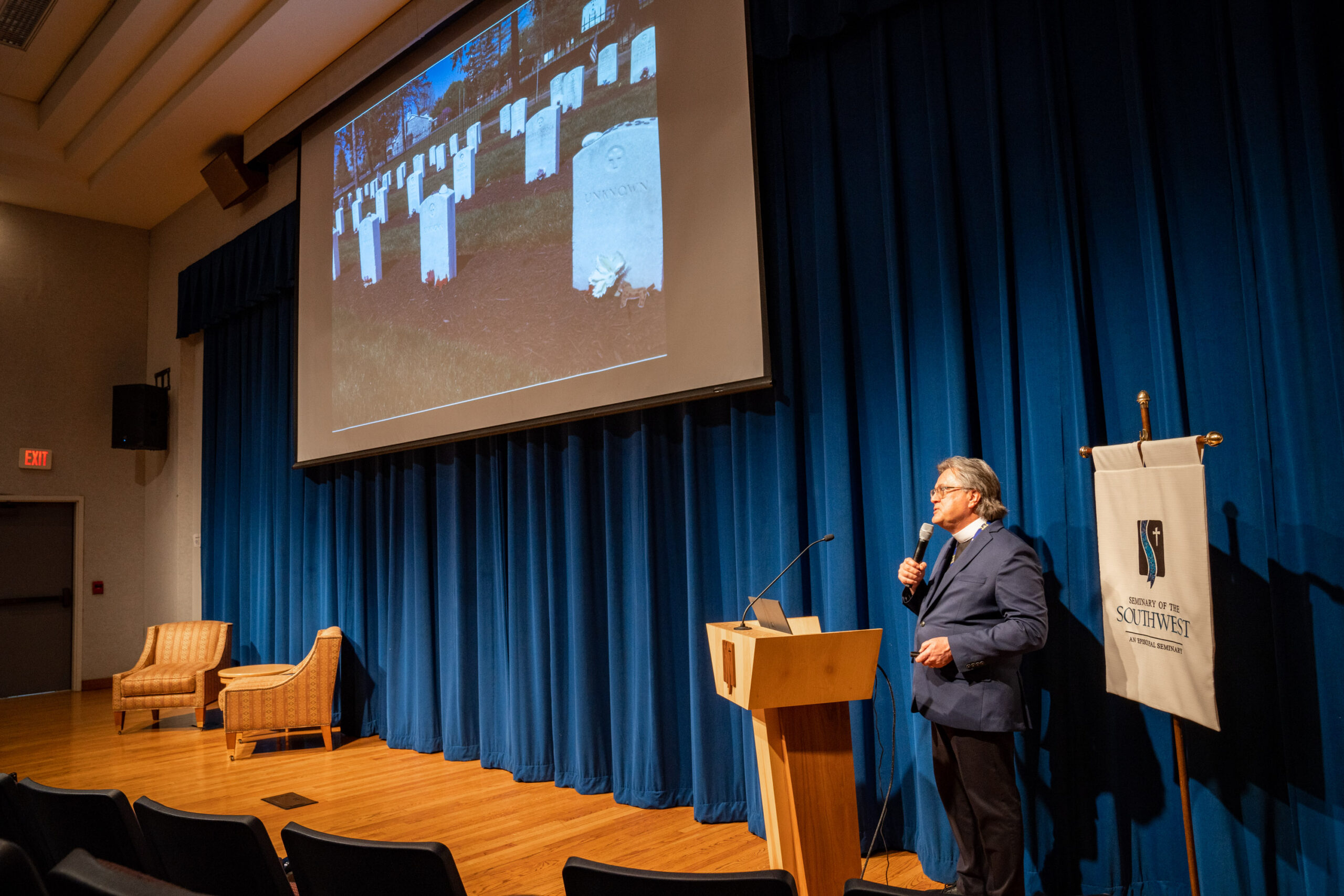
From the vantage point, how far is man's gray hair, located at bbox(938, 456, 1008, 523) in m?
2.75

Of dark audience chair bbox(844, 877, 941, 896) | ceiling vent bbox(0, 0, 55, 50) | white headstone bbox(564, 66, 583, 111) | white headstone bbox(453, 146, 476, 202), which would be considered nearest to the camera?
dark audience chair bbox(844, 877, 941, 896)

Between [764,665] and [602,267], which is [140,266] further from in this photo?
[764,665]

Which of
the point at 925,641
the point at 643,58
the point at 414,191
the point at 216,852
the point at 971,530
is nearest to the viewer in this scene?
the point at 216,852

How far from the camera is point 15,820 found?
220 centimetres

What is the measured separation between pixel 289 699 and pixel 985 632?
4856 mm

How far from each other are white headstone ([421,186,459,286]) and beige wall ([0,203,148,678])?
5.90 m

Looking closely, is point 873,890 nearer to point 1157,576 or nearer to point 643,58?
point 1157,576

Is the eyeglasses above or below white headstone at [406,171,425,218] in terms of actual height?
below

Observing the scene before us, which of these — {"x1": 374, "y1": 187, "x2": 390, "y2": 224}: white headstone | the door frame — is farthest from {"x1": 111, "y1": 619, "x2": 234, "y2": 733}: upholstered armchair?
{"x1": 374, "y1": 187, "x2": 390, "y2": 224}: white headstone

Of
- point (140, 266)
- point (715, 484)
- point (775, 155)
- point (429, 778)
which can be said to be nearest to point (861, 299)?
point (775, 155)

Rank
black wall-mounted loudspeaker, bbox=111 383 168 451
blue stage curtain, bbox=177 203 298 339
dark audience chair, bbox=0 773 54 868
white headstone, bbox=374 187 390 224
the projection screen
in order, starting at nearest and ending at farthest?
dark audience chair, bbox=0 773 54 868
the projection screen
white headstone, bbox=374 187 390 224
blue stage curtain, bbox=177 203 298 339
black wall-mounted loudspeaker, bbox=111 383 168 451

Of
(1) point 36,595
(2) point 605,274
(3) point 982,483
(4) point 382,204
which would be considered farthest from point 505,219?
(1) point 36,595

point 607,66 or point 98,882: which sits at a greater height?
point 607,66

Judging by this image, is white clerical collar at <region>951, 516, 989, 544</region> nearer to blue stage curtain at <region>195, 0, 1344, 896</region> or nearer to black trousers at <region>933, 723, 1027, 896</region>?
blue stage curtain at <region>195, 0, 1344, 896</region>
